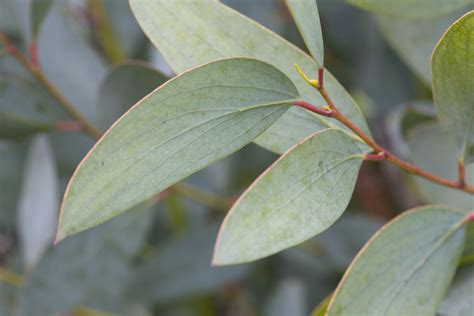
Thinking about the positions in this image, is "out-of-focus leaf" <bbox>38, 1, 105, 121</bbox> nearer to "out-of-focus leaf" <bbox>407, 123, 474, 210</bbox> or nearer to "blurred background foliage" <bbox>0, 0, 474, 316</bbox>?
"blurred background foliage" <bbox>0, 0, 474, 316</bbox>

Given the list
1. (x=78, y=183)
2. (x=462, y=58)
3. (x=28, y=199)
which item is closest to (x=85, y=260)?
(x=28, y=199)

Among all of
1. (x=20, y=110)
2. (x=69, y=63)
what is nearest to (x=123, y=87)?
(x=20, y=110)

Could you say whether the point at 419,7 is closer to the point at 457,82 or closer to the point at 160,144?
the point at 457,82

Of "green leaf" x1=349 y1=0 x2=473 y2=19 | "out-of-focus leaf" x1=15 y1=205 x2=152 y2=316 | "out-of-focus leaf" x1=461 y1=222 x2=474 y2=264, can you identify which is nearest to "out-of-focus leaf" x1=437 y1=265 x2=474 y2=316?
"out-of-focus leaf" x1=461 y1=222 x2=474 y2=264

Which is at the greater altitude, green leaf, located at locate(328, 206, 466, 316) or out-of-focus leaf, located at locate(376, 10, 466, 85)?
out-of-focus leaf, located at locate(376, 10, 466, 85)

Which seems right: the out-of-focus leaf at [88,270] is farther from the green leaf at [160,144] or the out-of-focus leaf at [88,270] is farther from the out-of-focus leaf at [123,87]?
the green leaf at [160,144]
